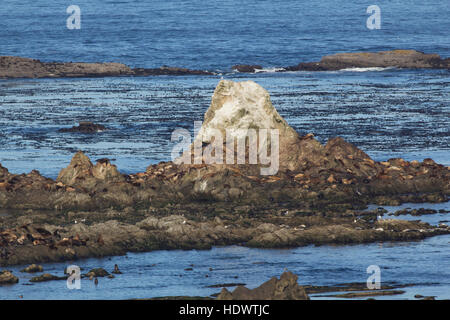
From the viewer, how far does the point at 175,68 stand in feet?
433

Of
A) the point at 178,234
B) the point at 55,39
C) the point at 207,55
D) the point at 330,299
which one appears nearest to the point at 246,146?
the point at 178,234

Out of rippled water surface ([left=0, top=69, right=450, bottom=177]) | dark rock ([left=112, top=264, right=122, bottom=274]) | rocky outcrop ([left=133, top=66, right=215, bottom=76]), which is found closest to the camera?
dark rock ([left=112, top=264, right=122, bottom=274])

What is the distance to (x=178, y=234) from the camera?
148ft

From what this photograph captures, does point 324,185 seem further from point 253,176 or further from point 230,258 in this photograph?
point 230,258

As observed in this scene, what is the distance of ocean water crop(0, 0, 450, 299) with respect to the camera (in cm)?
4072

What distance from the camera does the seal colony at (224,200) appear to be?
146ft

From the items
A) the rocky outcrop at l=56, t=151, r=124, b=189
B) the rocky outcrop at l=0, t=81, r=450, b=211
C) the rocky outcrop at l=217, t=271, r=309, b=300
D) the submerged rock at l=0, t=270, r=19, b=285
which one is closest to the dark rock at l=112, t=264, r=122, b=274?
the submerged rock at l=0, t=270, r=19, b=285

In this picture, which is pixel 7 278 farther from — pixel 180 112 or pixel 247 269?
pixel 180 112

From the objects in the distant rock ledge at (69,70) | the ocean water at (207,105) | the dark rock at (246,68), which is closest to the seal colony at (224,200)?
the ocean water at (207,105)

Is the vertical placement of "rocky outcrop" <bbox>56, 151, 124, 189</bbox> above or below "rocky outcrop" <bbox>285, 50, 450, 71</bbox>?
above

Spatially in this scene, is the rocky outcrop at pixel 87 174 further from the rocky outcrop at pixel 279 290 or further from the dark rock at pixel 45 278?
the rocky outcrop at pixel 279 290

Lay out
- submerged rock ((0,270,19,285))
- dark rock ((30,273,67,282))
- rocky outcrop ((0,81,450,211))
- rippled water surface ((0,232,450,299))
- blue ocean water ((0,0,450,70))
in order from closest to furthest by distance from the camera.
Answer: rippled water surface ((0,232,450,299))
submerged rock ((0,270,19,285))
dark rock ((30,273,67,282))
rocky outcrop ((0,81,450,211))
blue ocean water ((0,0,450,70))

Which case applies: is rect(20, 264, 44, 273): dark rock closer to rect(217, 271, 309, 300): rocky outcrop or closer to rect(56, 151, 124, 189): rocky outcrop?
rect(56, 151, 124, 189): rocky outcrop

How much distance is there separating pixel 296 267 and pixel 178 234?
5.81 m
